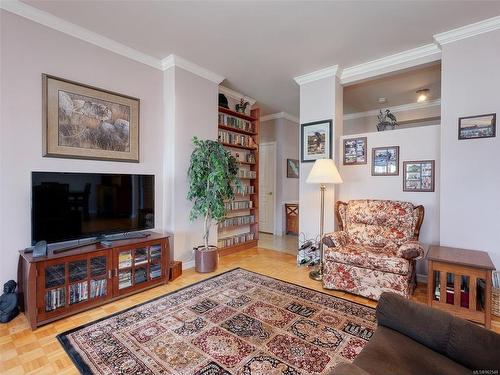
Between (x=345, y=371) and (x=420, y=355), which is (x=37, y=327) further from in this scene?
(x=420, y=355)

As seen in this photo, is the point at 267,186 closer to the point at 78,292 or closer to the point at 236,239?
the point at 236,239

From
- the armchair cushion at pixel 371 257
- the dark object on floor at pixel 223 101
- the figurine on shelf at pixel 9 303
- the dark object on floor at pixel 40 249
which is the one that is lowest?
the figurine on shelf at pixel 9 303

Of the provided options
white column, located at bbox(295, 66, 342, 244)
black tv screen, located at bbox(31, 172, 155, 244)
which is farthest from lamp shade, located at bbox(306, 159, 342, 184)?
black tv screen, located at bbox(31, 172, 155, 244)

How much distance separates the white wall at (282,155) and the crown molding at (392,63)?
2.25 meters

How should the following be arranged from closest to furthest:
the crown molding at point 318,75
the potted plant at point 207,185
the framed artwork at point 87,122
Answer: the framed artwork at point 87,122 → the potted plant at point 207,185 → the crown molding at point 318,75

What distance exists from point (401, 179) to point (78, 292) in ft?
12.4

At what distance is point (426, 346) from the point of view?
116 centimetres

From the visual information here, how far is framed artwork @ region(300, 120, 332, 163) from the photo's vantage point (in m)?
3.59

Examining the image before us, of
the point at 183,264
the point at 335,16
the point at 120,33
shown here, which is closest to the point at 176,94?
the point at 120,33

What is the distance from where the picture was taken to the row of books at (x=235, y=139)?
414 centimetres

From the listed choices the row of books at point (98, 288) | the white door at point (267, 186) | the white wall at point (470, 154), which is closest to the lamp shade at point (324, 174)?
the white wall at point (470, 154)

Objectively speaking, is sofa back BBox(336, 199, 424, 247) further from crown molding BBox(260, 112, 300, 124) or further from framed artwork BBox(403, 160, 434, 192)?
crown molding BBox(260, 112, 300, 124)

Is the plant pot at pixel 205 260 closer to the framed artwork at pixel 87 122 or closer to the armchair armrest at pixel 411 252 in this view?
the framed artwork at pixel 87 122

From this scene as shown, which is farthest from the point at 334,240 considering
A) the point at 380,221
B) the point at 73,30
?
the point at 73,30
